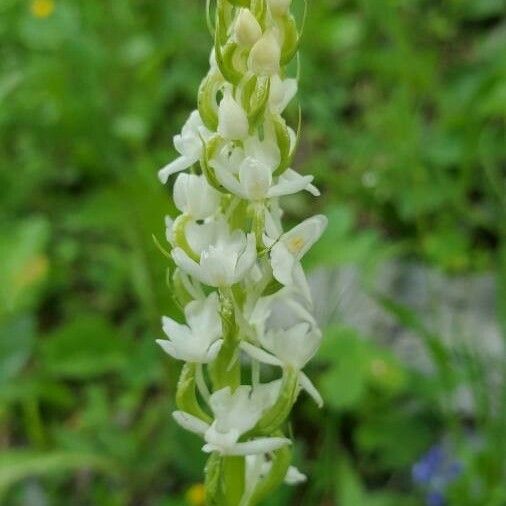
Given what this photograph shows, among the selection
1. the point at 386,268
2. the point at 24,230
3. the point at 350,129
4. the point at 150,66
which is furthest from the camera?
the point at 350,129

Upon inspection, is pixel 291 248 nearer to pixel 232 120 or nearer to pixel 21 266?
pixel 232 120

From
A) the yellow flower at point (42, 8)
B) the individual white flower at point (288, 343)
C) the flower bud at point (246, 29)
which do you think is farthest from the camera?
the yellow flower at point (42, 8)

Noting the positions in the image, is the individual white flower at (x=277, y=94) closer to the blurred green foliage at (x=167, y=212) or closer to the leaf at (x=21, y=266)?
the blurred green foliage at (x=167, y=212)

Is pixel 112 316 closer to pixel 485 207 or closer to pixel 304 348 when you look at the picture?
pixel 485 207

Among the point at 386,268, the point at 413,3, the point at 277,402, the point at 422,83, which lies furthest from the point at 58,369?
the point at 413,3

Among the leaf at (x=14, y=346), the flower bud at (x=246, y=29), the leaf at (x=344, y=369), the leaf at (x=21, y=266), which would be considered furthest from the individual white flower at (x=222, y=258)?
the leaf at (x=21, y=266)
